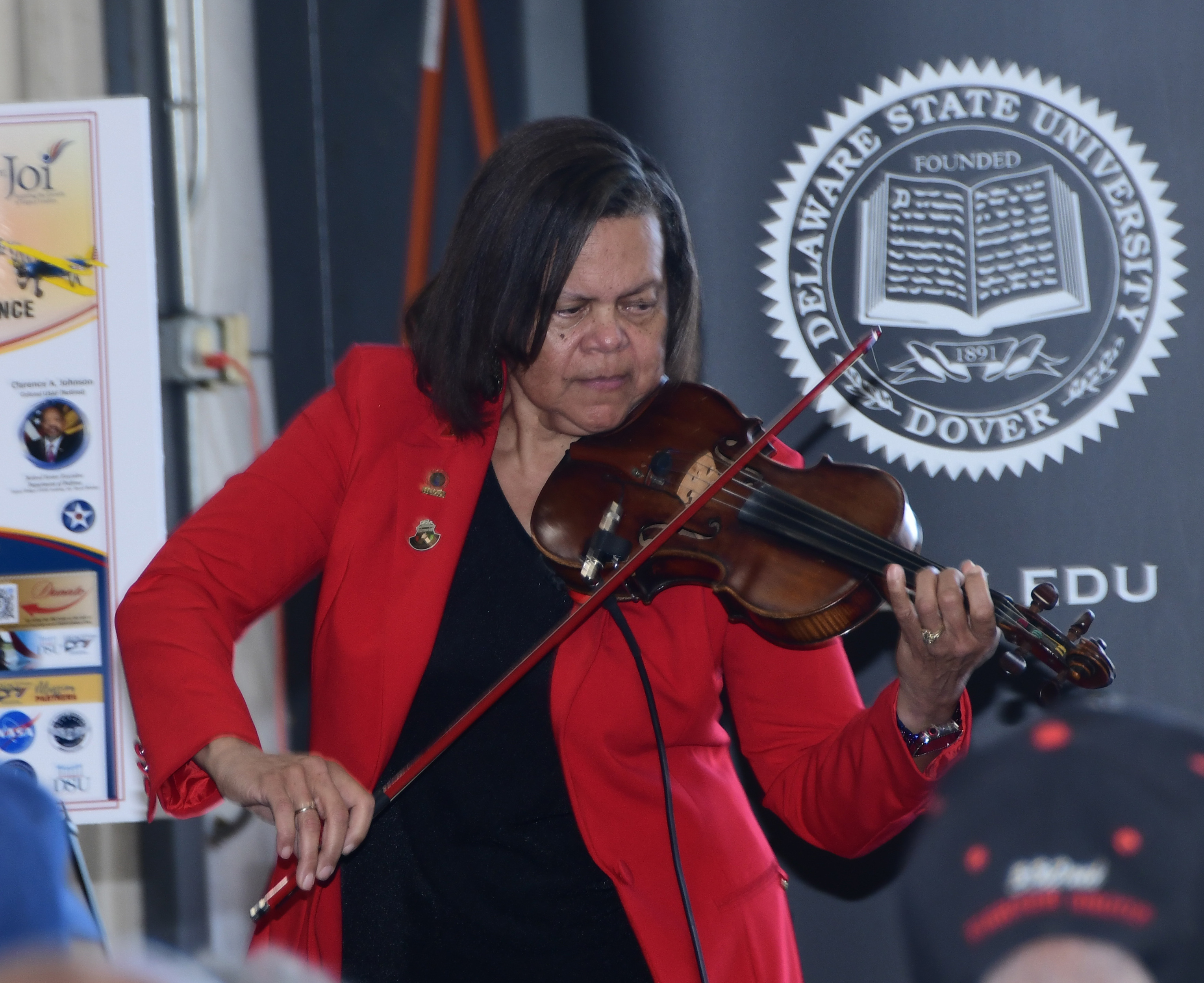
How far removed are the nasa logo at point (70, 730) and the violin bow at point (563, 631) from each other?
62cm

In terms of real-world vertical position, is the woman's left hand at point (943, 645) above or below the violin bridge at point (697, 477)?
below

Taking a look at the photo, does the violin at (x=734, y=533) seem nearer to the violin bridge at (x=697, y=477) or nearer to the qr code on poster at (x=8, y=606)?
the violin bridge at (x=697, y=477)

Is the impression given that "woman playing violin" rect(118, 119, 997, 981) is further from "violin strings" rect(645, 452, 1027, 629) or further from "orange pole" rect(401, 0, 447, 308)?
"orange pole" rect(401, 0, 447, 308)

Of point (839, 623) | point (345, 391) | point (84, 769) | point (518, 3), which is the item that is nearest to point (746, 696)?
point (839, 623)

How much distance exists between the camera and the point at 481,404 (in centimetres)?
157

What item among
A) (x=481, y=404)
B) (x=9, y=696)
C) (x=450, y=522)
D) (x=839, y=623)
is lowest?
(x=9, y=696)

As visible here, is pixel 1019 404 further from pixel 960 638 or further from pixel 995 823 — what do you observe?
pixel 995 823

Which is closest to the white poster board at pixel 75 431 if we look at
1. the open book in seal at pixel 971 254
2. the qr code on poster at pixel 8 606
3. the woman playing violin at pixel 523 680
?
the qr code on poster at pixel 8 606

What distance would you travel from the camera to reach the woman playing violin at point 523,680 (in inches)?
53.6

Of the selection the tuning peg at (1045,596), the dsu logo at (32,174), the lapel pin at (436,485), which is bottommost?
the tuning peg at (1045,596)

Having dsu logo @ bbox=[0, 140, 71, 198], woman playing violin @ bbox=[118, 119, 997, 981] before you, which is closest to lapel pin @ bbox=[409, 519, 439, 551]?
woman playing violin @ bbox=[118, 119, 997, 981]

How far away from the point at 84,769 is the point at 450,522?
0.80 m

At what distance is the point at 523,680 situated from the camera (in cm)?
143

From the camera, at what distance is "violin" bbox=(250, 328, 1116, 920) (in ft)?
4.71
